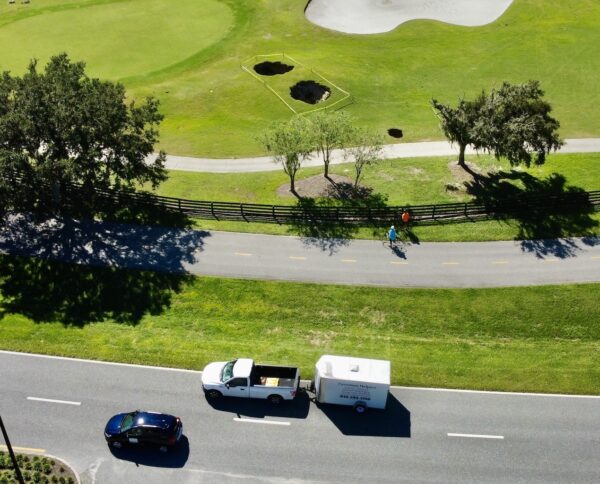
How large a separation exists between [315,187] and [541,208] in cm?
1995

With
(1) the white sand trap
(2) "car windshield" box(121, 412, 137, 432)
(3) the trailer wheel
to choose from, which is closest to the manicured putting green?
(1) the white sand trap

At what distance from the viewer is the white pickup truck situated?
32000 millimetres

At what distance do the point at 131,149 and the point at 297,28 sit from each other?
47.4m

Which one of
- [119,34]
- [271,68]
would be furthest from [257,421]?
[119,34]

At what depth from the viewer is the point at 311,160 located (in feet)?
187

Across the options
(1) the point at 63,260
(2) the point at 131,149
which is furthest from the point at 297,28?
(1) the point at 63,260

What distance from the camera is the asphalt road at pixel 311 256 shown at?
41.2 metres

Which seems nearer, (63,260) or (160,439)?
(160,439)

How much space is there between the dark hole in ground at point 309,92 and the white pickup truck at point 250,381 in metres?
42.7

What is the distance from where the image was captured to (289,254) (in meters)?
43.5

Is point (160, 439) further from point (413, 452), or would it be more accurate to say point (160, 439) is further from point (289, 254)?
point (289, 254)

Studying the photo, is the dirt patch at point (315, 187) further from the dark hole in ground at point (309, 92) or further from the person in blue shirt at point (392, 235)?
the dark hole in ground at point (309, 92)

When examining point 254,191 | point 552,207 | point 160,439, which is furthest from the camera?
point 254,191

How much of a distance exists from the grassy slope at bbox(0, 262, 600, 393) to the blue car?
5.15 metres
